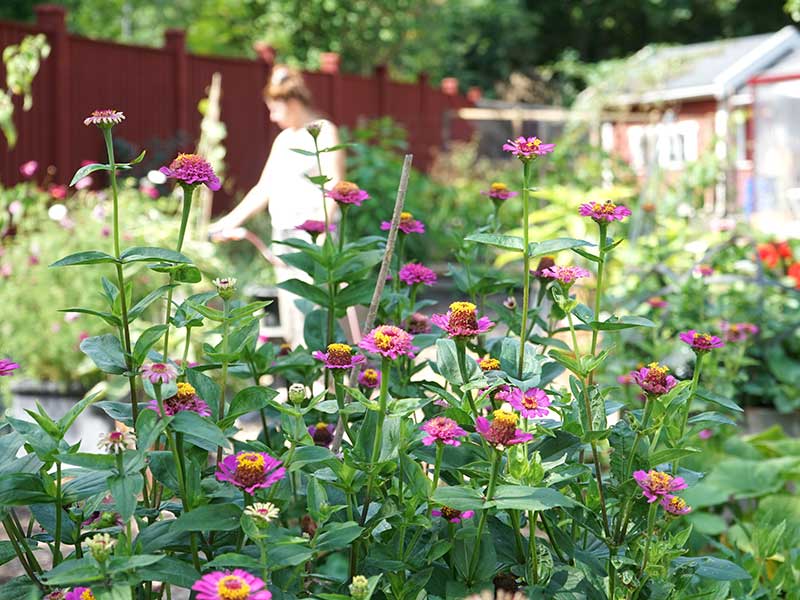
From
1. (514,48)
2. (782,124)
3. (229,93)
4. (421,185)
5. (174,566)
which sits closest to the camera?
(174,566)

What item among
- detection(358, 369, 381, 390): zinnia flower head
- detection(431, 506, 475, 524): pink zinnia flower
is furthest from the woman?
detection(431, 506, 475, 524): pink zinnia flower

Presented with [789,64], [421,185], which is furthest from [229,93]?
[789,64]

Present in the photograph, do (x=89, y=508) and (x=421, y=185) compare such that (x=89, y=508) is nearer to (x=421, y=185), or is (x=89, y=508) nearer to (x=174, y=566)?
(x=174, y=566)

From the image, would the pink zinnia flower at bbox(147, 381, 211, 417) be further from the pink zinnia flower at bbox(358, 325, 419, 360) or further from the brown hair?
the brown hair

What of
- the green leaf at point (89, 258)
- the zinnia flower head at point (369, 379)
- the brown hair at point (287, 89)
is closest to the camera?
the green leaf at point (89, 258)

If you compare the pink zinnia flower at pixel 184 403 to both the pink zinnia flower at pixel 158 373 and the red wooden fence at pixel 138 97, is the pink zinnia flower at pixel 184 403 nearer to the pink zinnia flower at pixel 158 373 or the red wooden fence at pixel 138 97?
the pink zinnia flower at pixel 158 373

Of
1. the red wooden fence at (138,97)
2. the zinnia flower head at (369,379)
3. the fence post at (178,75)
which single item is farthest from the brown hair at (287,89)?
the fence post at (178,75)

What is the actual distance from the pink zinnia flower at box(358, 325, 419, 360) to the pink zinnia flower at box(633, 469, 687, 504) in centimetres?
32

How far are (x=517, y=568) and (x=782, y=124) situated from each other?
18.1 m

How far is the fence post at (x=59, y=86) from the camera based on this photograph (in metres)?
7.71

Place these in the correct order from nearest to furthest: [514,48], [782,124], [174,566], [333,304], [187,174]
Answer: [174,566], [187,174], [333,304], [782,124], [514,48]

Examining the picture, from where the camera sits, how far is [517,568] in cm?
128

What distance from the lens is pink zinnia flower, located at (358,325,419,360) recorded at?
44.4 inches

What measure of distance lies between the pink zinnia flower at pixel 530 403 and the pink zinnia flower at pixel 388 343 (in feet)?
0.49
